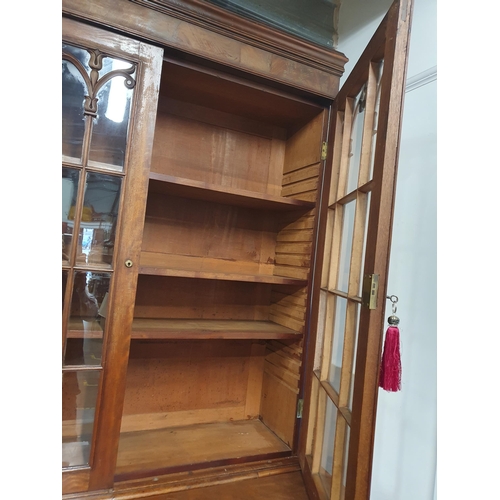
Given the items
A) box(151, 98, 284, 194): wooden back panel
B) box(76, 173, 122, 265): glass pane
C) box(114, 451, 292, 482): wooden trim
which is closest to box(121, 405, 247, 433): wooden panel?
box(114, 451, 292, 482): wooden trim

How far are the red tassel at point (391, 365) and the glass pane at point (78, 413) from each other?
0.88m

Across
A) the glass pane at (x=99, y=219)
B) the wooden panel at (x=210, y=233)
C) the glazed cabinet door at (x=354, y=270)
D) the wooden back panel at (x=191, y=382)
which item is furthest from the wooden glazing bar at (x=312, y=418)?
the glass pane at (x=99, y=219)

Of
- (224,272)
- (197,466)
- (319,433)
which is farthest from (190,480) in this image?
(224,272)

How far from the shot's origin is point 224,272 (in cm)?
168

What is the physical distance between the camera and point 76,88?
1159mm

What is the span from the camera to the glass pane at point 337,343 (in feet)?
4.02

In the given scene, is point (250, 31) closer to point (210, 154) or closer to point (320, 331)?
point (210, 154)

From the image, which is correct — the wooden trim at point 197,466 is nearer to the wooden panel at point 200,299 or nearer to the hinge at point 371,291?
the wooden panel at point 200,299

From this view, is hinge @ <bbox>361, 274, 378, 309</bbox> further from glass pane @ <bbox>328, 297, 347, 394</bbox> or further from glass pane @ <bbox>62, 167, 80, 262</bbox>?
glass pane @ <bbox>62, 167, 80, 262</bbox>

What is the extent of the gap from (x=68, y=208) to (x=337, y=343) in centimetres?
99

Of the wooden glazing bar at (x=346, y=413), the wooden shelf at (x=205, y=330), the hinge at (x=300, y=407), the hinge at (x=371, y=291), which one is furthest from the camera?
the hinge at (x=300, y=407)

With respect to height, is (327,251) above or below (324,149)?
below
